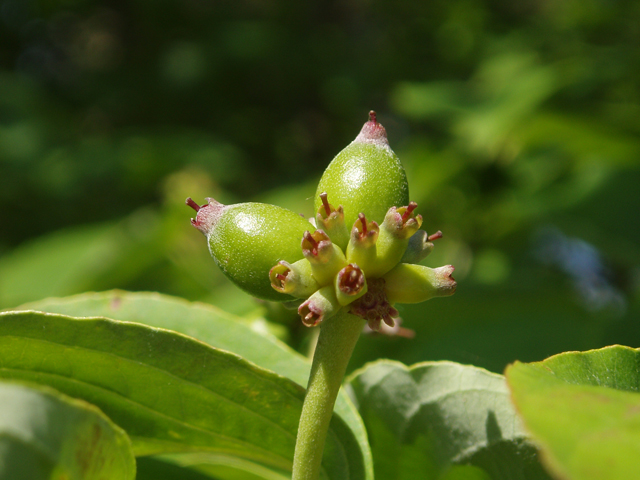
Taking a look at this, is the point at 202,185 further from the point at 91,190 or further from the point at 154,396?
the point at 154,396

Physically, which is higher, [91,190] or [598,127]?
[91,190]

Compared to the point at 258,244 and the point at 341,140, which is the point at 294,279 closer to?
the point at 258,244

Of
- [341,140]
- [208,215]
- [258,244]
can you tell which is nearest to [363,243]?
[258,244]

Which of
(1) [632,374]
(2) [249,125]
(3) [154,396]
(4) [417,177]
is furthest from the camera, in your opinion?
(2) [249,125]

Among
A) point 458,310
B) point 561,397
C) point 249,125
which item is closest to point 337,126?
point 249,125

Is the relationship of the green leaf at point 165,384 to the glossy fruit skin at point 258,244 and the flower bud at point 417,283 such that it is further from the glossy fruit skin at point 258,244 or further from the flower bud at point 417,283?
the flower bud at point 417,283

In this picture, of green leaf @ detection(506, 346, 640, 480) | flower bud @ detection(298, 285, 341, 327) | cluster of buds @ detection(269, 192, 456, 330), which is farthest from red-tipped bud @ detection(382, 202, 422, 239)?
green leaf @ detection(506, 346, 640, 480)

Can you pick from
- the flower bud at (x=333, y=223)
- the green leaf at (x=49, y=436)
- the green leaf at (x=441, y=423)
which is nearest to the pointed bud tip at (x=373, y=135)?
the flower bud at (x=333, y=223)
